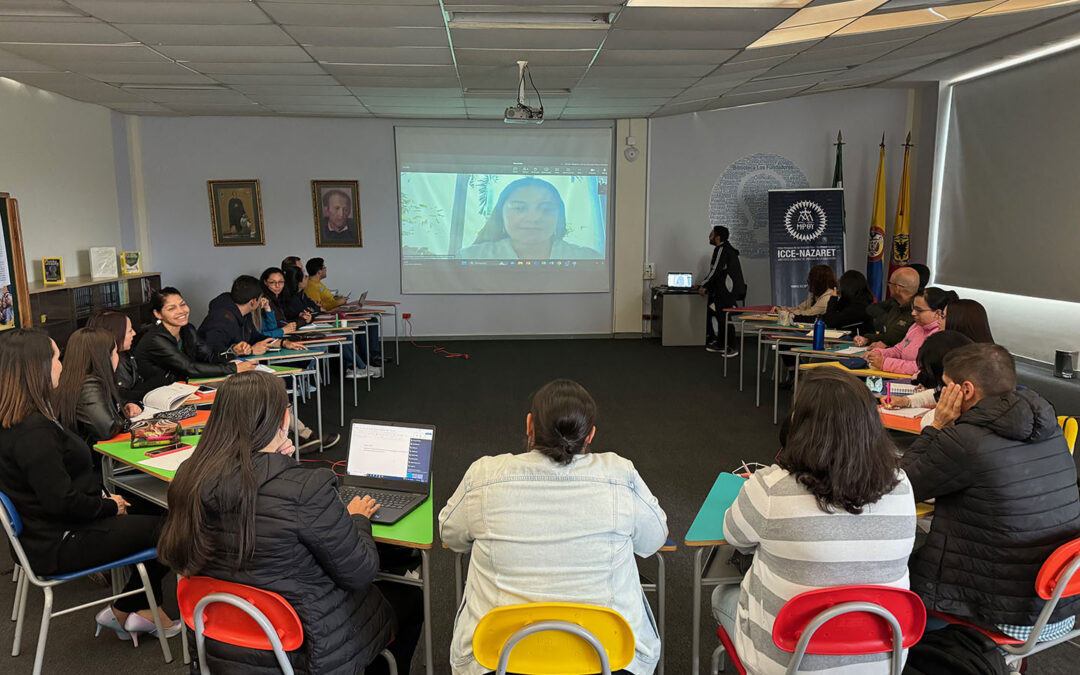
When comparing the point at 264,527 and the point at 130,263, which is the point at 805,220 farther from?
the point at 264,527

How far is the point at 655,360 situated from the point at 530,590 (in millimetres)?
7030

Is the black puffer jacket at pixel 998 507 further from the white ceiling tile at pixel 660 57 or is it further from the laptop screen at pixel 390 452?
the white ceiling tile at pixel 660 57

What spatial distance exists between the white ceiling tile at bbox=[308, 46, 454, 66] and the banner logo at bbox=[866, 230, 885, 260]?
20.5 feet

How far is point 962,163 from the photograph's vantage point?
863 cm

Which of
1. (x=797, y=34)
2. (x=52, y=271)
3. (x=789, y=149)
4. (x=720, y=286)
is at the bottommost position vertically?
(x=720, y=286)

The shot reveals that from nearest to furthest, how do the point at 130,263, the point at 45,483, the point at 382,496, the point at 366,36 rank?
→ the point at 45,483
the point at 382,496
the point at 366,36
the point at 130,263

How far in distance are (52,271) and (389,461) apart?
5.68 m

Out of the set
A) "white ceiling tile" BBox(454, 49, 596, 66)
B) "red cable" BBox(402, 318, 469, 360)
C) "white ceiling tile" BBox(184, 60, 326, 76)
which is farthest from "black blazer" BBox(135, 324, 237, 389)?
"red cable" BBox(402, 318, 469, 360)

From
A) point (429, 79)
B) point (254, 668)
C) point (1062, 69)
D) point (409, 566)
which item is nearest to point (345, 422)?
point (429, 79)

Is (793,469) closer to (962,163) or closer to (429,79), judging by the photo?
(429,79)

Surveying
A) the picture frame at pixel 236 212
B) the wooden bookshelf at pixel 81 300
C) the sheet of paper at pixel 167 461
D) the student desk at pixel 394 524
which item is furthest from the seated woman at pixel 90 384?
the picture frame at pixel 236 212

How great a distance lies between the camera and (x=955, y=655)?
2.06 metres

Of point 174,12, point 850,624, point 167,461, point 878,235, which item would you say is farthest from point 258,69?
point 878,235

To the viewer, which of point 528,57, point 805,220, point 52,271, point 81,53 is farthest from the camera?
point 805,220
